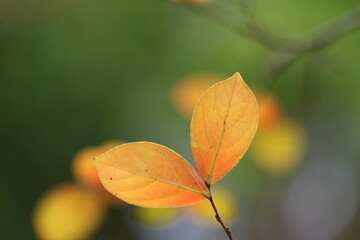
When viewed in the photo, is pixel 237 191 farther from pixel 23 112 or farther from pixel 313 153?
pixel 23 112

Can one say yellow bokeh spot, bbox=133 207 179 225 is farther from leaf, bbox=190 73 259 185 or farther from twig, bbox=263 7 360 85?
leaf, bbox=190 73 259 185

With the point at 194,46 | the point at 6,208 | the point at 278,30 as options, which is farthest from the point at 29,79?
the point at 278,30

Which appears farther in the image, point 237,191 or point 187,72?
point 237,191

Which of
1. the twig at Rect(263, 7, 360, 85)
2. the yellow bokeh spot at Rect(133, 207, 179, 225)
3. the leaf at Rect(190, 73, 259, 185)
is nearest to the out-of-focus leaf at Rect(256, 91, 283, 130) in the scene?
the twig at Rect(263, 7, 360, 85)

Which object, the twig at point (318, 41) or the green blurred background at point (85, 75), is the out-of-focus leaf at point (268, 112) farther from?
the green blurred background at point (85, 75)

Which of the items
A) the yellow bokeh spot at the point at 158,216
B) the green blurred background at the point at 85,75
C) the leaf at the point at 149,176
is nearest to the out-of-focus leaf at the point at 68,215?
the yellow bokeh spot at the point at 158,216

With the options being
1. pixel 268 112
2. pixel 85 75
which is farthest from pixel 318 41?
pixel 85 75
